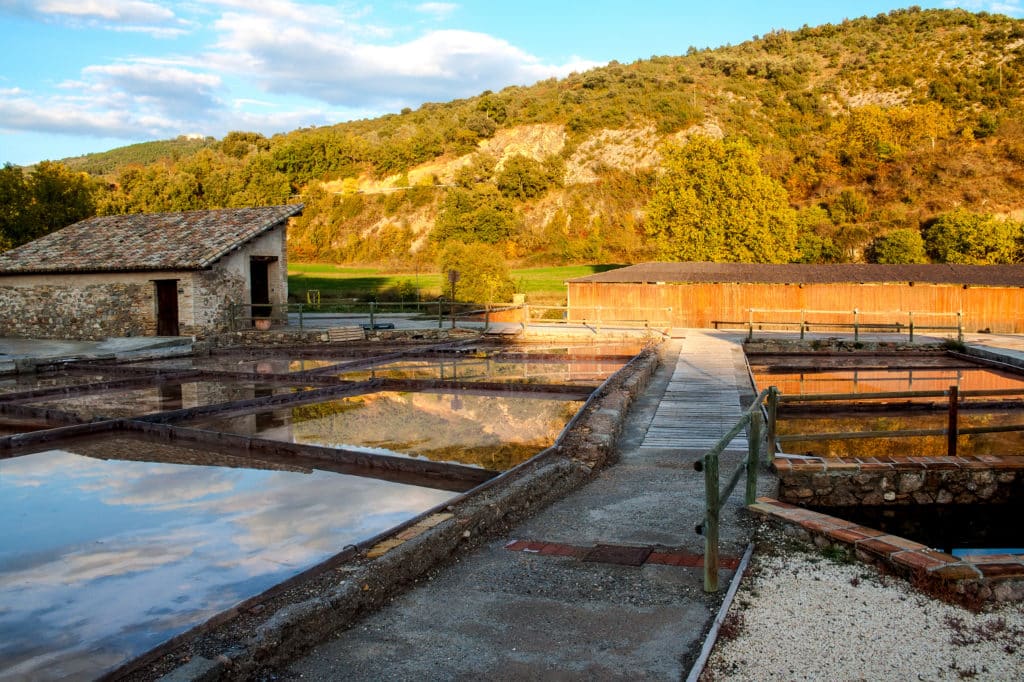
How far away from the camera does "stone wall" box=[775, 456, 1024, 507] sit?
7613 millimetres

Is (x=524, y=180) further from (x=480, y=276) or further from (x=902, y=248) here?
(x=480, y=276)

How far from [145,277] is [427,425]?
1631 centimetres

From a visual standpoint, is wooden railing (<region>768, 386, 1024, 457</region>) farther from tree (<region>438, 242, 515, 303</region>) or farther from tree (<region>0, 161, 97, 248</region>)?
tree (<region>0, 161, 97, 248</region>)

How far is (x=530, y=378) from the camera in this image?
1582 cm

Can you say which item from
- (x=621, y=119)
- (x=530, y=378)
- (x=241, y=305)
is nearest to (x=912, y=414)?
(x=530, y=378)

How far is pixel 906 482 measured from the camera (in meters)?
7.87

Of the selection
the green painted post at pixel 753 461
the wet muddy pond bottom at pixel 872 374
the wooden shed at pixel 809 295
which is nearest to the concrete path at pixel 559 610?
the green painted post at pixel 753 461

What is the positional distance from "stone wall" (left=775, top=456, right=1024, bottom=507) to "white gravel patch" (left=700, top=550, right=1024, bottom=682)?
2948 mm

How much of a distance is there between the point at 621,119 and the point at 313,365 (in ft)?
191

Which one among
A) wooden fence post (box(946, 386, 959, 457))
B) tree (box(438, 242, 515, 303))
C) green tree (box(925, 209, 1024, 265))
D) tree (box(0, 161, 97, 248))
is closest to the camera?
wooden fence post (box(946, 386, 959, 457))

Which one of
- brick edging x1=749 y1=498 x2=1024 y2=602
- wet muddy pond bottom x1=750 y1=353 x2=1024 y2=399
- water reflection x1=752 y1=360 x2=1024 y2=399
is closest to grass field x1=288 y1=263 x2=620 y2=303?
wet muddy pond bottom x1=750 y1=353 x2=1024 y2=399

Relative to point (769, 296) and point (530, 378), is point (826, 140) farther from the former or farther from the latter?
point (530, 378)

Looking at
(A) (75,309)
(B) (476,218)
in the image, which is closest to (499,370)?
(A) (75,309)

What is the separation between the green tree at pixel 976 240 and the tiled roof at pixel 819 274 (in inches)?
660
